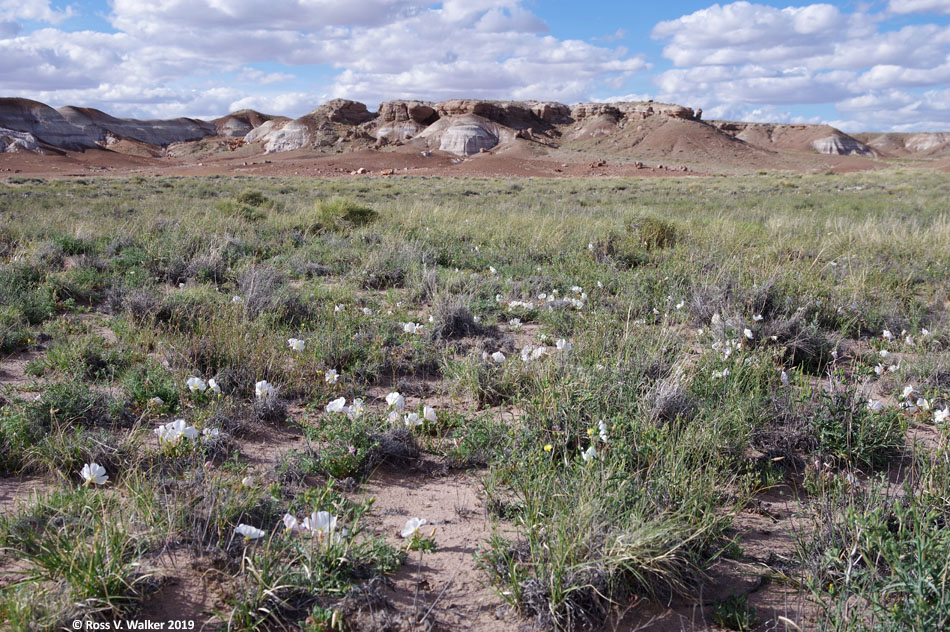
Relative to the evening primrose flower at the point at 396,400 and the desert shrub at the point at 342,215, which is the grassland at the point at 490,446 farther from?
the desert shrub at the point at 342,215

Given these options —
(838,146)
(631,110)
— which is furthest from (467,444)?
(838,146)

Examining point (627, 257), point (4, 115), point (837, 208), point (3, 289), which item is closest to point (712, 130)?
point (837, 208)

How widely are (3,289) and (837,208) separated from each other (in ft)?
55.4

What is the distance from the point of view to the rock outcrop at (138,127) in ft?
258

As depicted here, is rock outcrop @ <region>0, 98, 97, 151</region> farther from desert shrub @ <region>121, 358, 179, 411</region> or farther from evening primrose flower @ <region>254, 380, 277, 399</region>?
evening primrose flower @ <region>254, 380, 277, 399</region>

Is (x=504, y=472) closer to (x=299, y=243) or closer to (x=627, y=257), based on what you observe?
(x=627, y=257)

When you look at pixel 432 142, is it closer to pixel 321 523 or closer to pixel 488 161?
pixel 488 161

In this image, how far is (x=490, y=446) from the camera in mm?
3188

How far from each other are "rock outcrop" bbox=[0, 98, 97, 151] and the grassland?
78.9 metres

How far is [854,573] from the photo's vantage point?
2.02 m

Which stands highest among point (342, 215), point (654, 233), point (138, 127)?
point (138, 127)

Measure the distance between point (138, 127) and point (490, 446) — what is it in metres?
103

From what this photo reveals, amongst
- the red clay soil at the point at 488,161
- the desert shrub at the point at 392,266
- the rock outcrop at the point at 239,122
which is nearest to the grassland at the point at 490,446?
the desert shrub at the point at 392,266

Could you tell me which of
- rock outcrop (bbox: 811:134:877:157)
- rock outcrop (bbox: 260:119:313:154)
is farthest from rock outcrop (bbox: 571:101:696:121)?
rock outcrop (bbox: 260:119:313:154)
